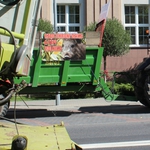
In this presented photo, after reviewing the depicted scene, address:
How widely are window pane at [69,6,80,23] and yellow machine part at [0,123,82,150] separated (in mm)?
20868

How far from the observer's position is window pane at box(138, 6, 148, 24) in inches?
979

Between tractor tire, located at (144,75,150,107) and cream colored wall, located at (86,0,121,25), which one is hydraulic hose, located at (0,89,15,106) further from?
cream colored wall, located at (86,0,121,25)

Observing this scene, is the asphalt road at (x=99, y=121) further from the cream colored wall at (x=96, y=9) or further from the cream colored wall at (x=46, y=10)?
the cream colored wall at (x=96, y=9)

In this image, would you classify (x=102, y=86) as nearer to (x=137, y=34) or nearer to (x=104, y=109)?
(x=104, y=109)

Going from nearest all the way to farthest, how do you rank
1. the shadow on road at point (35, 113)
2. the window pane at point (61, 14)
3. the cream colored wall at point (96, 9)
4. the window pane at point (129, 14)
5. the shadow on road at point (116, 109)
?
1. the shadow on road at point (35, 113)
2. the shadow on road at point (116, 109)
3. the cream colored wall at point (96, 9)
4. the window pane at point (61, 14)
5. the window pane at point (129, 14)

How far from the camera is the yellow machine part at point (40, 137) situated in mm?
3229

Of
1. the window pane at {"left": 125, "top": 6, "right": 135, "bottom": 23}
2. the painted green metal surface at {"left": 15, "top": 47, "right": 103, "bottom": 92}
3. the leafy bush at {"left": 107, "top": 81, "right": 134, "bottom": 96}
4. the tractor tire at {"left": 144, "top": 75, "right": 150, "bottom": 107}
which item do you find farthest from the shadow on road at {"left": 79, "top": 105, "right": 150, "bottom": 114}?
the window pane at {"left": 125, "top": 6, "right": 135, "bottom": 23}

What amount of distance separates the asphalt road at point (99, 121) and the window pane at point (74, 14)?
10.6 meters

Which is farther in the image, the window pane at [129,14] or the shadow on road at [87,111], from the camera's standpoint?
the window pane at [129,14]

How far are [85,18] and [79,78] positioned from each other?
1433 centimetres

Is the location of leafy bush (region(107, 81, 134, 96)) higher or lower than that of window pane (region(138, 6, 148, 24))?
lower

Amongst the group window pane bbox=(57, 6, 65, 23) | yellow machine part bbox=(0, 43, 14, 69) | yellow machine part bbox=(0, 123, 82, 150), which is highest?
window pane bbox=(57, 6, 65, 23)

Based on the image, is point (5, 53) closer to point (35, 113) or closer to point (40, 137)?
point (40, 137)

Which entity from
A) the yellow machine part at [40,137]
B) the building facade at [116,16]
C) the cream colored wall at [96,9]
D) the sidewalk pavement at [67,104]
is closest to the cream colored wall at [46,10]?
the building facade at [116,16]
